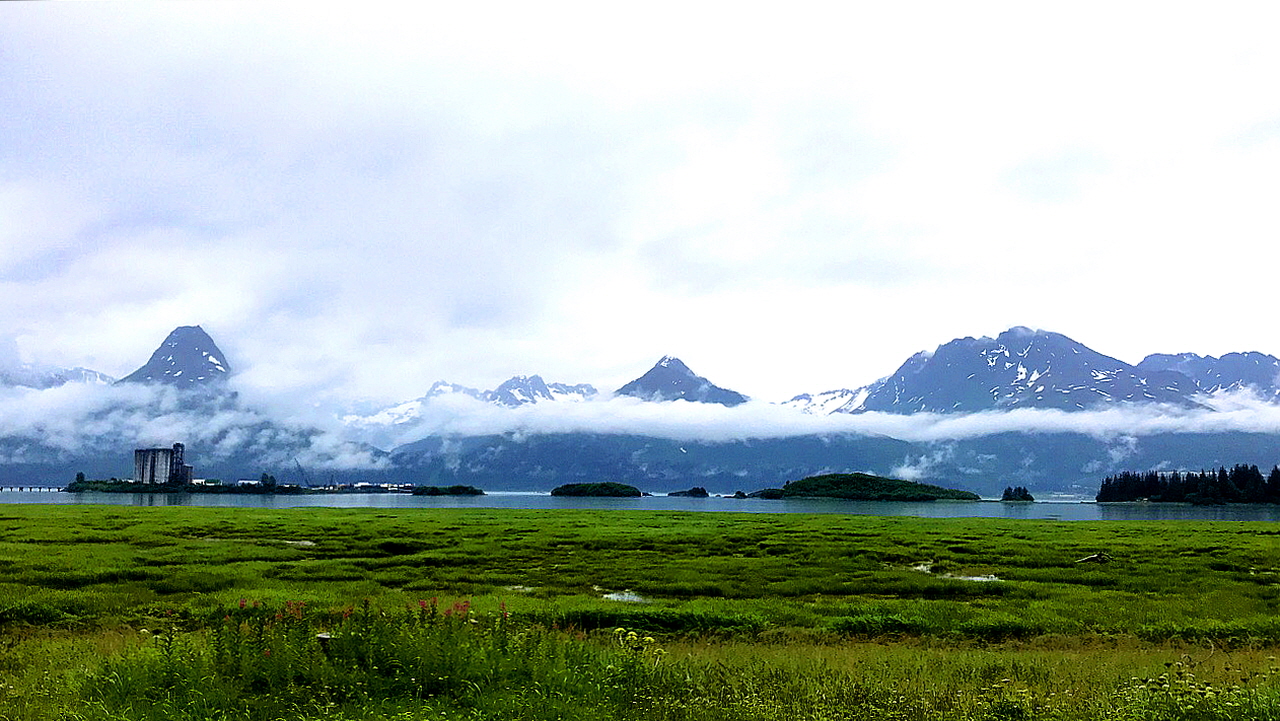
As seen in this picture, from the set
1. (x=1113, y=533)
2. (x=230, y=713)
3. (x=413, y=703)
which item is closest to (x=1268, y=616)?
(x=413, y=703)

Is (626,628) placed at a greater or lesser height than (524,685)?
lesser

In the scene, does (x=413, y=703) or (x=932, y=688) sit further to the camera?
(x=932, y=688)

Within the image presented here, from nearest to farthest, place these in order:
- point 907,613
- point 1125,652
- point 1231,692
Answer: point 1231,692 → point 1125,652 → point 907,613

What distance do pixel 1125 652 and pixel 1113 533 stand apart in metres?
74.9

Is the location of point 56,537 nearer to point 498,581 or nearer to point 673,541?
point 498,581

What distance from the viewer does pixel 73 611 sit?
98.5 ft

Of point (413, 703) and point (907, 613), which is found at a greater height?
point (413, 703)

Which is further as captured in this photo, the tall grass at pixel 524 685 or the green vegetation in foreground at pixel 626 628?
the green vegetation in foreground at pixel 626 628

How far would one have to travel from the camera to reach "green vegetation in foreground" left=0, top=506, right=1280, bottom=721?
47.5ft

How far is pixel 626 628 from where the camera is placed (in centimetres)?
2953

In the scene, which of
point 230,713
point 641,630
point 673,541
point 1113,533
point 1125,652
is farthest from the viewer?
point 1113,533

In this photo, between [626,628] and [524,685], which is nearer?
[524,685]

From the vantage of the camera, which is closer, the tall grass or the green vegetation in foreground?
the tall grass

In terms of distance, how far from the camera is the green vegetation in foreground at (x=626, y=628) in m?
14.5
